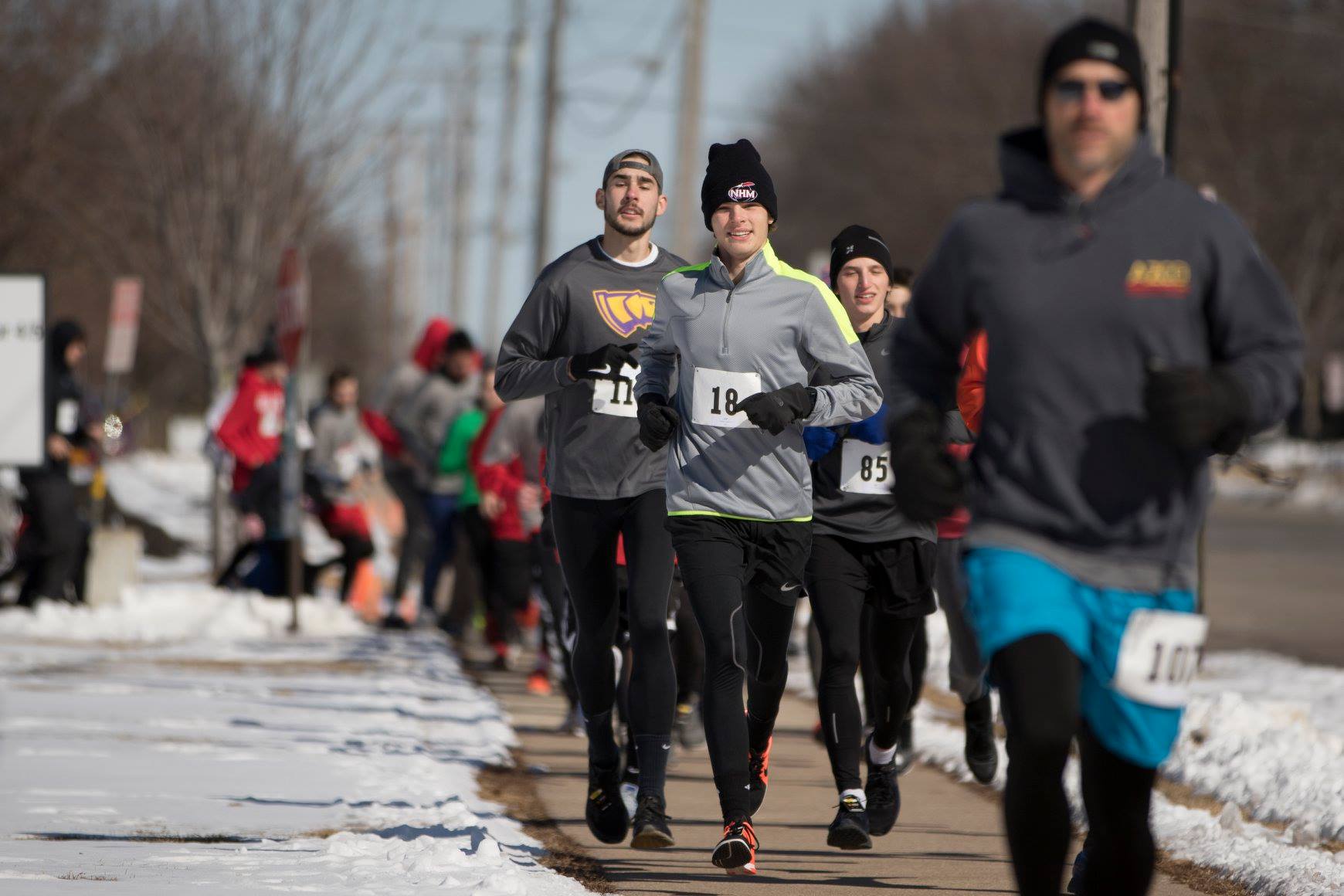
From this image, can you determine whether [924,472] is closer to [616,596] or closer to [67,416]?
[616,596]

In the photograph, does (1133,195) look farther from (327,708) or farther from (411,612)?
(411,612)

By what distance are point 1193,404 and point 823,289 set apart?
240cm

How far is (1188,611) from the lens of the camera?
394cm

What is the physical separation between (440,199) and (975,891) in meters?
59.4

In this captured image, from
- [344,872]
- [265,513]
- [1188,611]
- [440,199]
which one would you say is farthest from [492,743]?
[440,199]

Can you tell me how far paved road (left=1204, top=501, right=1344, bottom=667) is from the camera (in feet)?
47.3

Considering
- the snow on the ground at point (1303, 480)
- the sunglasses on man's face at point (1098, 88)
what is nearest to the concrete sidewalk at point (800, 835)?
the sunglasses on man's face at point (1098, 88)

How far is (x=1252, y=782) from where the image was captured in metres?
7.14

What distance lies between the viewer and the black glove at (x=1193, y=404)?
369 cm

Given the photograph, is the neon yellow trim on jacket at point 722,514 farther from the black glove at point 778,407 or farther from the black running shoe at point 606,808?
the black running shoe at point 606,808

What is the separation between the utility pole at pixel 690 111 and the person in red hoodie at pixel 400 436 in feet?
24.7

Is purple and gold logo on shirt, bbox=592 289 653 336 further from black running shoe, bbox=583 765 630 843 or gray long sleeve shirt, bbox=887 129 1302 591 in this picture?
gray long sleeve shirt, bbox=887 129 1302 591

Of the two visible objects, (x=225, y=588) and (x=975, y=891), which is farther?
(x=225, y=588)

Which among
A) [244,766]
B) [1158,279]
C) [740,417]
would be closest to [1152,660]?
[1158,279]
